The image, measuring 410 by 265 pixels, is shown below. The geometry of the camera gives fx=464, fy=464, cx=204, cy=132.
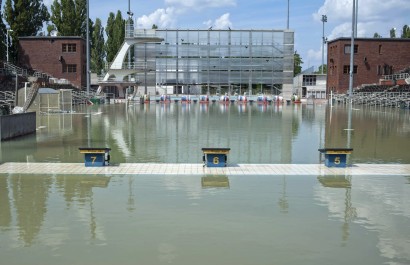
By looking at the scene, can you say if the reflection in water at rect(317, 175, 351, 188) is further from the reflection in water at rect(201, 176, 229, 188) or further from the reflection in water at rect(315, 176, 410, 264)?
the reflection in water at rect(201, 176, 229, 188)

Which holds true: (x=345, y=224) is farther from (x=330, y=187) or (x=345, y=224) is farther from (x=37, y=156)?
(x=37, y=156)

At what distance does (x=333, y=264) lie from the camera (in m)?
6.51

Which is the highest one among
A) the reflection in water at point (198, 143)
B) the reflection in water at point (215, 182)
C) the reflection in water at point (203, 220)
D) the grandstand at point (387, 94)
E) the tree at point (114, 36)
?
the tree at point (114, 36)

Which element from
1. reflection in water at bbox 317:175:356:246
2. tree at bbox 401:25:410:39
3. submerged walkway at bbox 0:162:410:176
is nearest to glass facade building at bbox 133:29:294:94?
tree at bbox 401:25:410:39

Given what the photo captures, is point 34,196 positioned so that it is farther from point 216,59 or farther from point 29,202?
point 216,59

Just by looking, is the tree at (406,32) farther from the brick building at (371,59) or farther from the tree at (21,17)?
the tree at (21,17)

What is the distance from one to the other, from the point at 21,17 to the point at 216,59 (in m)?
36.9

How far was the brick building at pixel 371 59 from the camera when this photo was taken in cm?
7631

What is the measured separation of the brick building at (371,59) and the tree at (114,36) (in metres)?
38.1

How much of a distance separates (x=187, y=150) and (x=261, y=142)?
4.15 metres

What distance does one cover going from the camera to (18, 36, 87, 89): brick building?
226ft

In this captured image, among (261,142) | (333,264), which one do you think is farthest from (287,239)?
(261,142)

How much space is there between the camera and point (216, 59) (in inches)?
3541

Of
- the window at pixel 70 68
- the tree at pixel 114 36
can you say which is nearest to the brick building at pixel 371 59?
the tree at pixel 114 36
